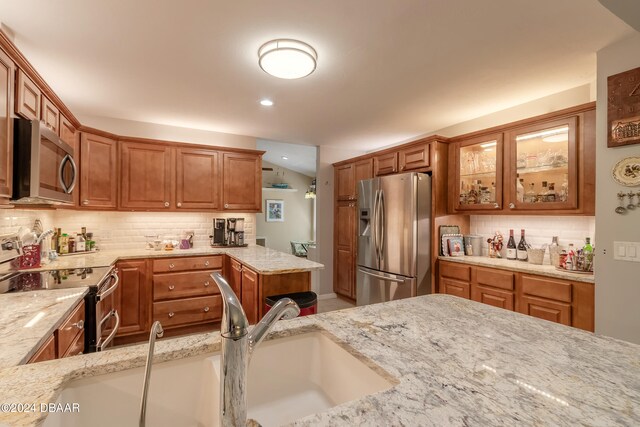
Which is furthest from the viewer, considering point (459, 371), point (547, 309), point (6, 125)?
point (547, 309)

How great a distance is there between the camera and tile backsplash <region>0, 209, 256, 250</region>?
321 cm

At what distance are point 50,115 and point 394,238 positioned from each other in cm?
328

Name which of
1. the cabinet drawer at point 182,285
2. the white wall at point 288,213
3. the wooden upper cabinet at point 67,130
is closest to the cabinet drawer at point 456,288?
the cabinet drawer at point 182,285

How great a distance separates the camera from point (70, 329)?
1458 millimetres

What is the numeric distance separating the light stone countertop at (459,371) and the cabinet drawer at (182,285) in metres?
2.38

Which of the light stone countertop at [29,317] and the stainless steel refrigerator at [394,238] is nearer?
the light stone countertop at [29,317]

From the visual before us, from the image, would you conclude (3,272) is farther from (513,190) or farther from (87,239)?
(513,190)

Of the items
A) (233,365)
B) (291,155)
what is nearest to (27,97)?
(233,365)

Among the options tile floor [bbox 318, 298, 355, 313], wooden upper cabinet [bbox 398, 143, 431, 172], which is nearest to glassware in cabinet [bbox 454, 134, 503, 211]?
wooden upper cabinet [bbox 398, 143, 431, 172]

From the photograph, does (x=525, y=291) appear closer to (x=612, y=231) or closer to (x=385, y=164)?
(x=612, y=231)

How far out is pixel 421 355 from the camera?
0.84 meters

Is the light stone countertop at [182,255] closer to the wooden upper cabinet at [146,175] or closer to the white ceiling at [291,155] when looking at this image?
the wooden upper cabinet at [146,175]

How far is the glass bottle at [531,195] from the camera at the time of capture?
2.73 metres

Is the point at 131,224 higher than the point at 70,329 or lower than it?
higher
